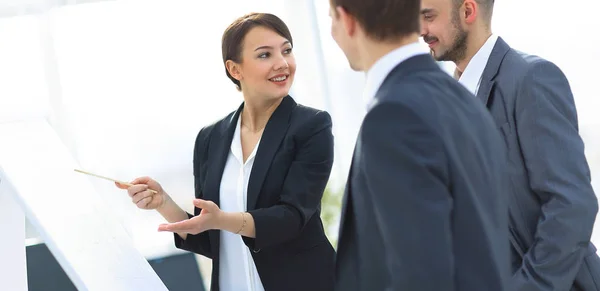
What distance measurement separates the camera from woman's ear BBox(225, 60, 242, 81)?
2.62 meters

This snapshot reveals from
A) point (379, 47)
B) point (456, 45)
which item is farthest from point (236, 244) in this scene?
point (379, 47)

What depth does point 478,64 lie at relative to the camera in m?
2.03

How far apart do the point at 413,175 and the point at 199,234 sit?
1.37 metres

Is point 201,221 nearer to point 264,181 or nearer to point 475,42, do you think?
point 264,181

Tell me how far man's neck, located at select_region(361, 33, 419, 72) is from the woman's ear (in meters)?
1.24

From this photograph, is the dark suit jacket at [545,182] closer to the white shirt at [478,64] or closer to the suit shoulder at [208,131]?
the white shirt at [478,64]

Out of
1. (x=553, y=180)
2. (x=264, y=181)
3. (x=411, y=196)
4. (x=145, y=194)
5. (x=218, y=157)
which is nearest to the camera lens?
(x=411, y=196)

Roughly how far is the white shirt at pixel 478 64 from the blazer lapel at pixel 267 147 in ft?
2.11

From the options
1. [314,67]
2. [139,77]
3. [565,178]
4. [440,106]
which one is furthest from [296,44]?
[440,106]

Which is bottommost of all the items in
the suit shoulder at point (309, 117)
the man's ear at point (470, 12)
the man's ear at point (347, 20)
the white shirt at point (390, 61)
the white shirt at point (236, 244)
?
the white shirt at point (236, 244)

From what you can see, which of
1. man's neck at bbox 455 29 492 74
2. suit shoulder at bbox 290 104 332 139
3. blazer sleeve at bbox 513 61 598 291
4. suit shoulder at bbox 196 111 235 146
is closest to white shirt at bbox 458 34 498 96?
man's neck at bbox 455 29 492 74

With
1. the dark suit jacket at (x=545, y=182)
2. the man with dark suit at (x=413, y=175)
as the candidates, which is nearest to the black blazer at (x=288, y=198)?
the dark suit jacket at (x=545, y=182)

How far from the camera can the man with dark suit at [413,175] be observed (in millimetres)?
1263

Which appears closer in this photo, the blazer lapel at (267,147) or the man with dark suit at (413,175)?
the man with dark suit at (413,175)
